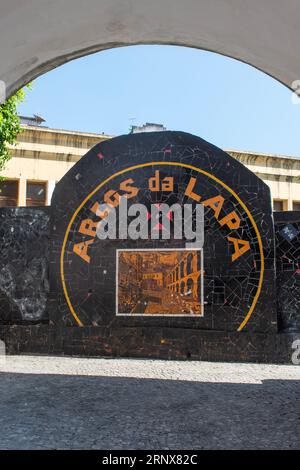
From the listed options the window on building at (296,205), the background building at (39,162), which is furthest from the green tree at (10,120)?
the window on building at (296,205)

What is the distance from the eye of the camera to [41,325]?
9.55 metres

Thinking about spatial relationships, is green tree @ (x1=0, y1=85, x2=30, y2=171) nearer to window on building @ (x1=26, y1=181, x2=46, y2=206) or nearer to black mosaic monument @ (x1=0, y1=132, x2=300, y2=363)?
black mosaic monument @ (x1=0, y1=132, x2=300, y2=363)

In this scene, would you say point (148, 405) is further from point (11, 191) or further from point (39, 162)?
point (39, 162)

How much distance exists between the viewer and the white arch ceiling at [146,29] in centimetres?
262

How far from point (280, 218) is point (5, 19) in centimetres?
757

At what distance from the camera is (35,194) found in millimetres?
16516

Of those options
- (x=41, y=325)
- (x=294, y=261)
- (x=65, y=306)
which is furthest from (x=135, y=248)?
(x=294, y=261)

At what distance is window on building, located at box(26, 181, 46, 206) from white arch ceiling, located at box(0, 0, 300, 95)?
13.6 m

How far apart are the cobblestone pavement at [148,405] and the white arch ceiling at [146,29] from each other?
11.0ft

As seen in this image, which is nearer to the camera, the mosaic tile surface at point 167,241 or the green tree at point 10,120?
the mosaic tile surface at point 167,241

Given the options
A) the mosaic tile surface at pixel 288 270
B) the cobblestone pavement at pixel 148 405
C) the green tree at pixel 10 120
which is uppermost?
the green tree at pixel 10 120

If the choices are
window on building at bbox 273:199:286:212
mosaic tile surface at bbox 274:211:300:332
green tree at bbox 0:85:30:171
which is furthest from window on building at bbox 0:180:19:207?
window on building at bbox 273:199:286:212

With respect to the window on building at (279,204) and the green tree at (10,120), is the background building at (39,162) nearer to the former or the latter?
the window on building at (279,204)

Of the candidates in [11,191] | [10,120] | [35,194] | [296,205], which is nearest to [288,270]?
[10,120]
